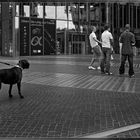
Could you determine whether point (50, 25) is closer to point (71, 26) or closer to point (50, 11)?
point (50, 11)

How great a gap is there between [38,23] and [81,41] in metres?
6.27

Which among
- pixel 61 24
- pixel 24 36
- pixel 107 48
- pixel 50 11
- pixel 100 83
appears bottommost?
pixel 100 83

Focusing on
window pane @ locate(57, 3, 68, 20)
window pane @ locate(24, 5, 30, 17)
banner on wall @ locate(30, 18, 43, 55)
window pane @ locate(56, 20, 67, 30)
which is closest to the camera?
window pane @ locate(24, 5, 30, 17)

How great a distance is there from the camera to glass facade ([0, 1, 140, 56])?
37.4m

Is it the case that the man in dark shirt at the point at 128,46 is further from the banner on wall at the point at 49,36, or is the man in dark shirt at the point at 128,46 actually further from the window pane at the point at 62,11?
the window pane at the point at 62,11

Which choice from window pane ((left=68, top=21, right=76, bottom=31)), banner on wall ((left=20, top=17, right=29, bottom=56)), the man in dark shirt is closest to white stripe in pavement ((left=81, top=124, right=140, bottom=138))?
the man in dark shirt

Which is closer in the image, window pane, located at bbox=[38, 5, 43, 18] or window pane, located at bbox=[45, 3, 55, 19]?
window pane, located at bbox=[38, 5, 43, 18]

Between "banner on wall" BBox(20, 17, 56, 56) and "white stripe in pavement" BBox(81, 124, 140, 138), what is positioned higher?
"banner on wall" BBox(20, 17, 56, 56)

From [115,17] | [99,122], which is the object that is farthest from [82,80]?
[115,17]

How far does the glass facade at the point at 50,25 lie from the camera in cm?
3741

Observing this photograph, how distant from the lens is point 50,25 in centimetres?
4006

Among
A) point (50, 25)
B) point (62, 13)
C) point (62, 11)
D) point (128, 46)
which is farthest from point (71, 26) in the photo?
point (128, 46)

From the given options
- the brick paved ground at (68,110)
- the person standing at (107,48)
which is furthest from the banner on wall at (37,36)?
the brick paved ground at (68,110)

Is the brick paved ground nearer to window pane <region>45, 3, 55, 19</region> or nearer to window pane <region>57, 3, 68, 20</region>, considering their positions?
window pane <region>45, 3, 55, 19</region>
